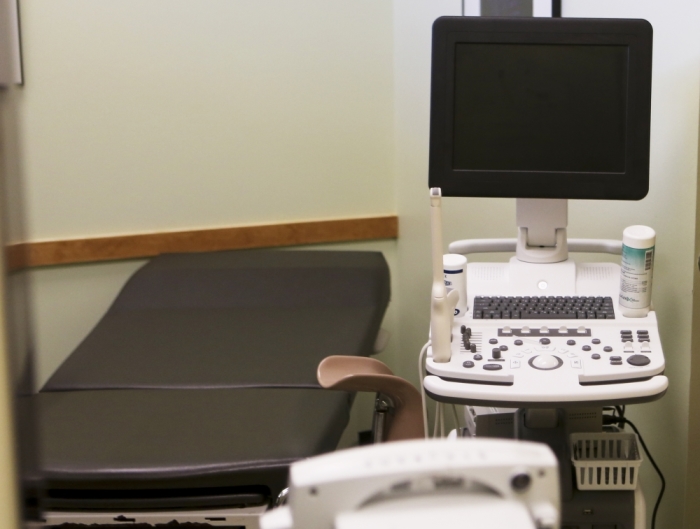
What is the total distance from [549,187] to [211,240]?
159 cm

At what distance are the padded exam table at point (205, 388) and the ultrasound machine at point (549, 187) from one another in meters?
0.38

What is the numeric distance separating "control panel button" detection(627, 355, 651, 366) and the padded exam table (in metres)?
0.58

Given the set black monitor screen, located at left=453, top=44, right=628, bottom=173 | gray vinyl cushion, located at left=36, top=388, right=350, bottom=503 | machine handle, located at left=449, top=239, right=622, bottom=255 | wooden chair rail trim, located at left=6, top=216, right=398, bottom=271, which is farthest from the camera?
wooden chair rail trim, located at left=6, top=216, right=398, bottom=271

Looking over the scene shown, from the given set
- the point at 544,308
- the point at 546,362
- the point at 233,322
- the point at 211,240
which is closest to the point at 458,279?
the point at 544,308

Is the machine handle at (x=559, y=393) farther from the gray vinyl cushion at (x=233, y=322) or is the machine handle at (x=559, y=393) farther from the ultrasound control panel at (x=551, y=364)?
the gray vinyl cushion at (x=233, y=322)

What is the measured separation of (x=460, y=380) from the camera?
1.35 meters

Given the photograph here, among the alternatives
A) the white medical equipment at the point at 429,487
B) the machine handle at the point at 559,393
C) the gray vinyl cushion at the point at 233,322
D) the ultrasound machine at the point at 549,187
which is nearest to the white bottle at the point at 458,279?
the ultrasound machine at the point at 549,187

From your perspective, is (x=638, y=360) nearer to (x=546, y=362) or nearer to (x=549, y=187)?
(x=546, y=362)

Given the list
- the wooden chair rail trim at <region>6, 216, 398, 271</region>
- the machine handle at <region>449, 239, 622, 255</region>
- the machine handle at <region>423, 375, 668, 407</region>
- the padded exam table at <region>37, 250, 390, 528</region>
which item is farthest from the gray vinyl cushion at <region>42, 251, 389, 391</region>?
the machine handle at <region>423, 375, 668, 407</region>

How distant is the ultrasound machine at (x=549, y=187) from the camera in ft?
4.67

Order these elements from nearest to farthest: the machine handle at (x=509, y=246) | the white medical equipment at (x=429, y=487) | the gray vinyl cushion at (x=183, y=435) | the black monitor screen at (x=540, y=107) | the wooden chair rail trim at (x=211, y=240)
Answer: the white medical equipment at (x=429, y=487)
the gray vinyl cushion at (x=183, y=435)
the black monitor screen at (x=540, y=107)
the machine handle at (x=509, y=246)
the wooden chair rail trim at (x=211, y=240)

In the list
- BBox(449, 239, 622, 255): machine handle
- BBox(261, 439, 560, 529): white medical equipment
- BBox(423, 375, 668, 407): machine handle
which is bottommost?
BBox(423, 375, 668, 407): machine handle

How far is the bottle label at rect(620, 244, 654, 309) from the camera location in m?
1.48

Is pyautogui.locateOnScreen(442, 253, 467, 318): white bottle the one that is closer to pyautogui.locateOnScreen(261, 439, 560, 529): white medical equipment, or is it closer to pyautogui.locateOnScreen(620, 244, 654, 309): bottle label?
pyautogui.locateOnScreen(620, 244, 654, 309): bottle label
